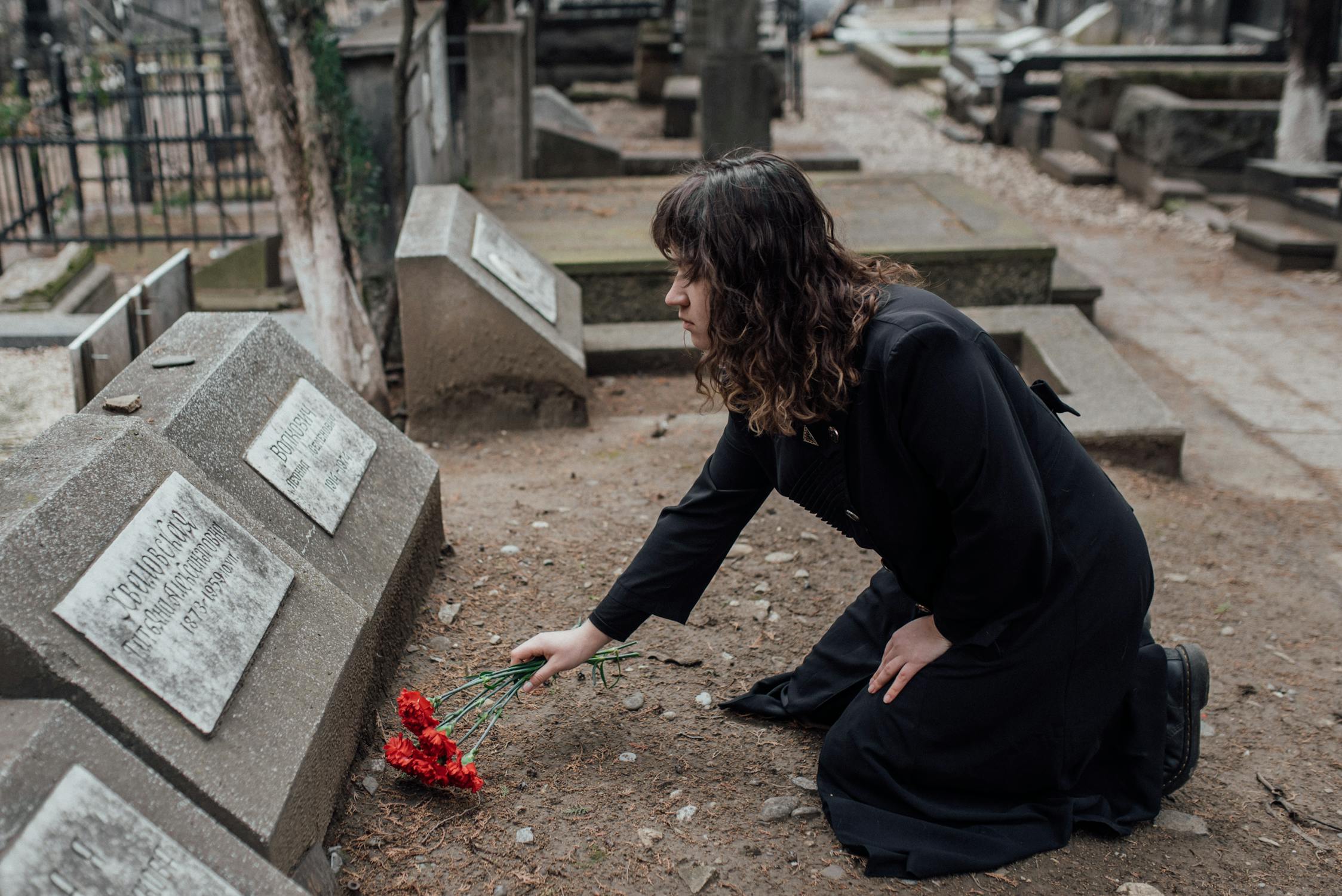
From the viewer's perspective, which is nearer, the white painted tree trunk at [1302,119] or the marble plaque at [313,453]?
the marble plaque at [313,453]

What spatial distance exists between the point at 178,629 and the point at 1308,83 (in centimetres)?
944

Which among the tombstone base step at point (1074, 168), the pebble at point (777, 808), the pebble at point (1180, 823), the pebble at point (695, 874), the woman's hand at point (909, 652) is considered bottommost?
the pebble at point (1180, 823)

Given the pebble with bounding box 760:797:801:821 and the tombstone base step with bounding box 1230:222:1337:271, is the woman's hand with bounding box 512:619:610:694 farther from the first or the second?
the tombstone base step with bounding box 1230:222:1337:271

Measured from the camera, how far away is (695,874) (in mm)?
2227

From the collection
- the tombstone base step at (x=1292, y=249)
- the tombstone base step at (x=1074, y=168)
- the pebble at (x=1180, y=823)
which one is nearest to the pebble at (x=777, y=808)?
the pebble at (x=1180, y=823)

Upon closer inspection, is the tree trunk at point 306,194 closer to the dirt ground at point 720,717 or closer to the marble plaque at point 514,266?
the marble plaque at point 514,266

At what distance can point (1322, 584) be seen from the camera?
3809mm

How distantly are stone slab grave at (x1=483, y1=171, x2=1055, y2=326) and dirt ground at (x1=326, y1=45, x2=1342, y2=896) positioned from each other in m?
0.74

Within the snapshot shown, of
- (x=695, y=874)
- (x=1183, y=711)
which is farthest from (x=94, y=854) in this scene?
(x=1183, y=711)

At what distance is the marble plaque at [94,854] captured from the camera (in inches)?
56.8

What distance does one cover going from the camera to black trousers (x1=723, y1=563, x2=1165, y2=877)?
7.44ft

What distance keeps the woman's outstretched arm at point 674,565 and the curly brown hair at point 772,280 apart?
1.18 ft

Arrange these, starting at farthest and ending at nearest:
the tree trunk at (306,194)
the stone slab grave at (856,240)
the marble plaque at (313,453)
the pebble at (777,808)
A: the stone slab grave at (856,240)
the tree trunk at (306,194)
the marble plaque at (313,453)
the pebble at (777,808)

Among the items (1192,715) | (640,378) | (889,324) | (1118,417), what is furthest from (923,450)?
(640,378)
